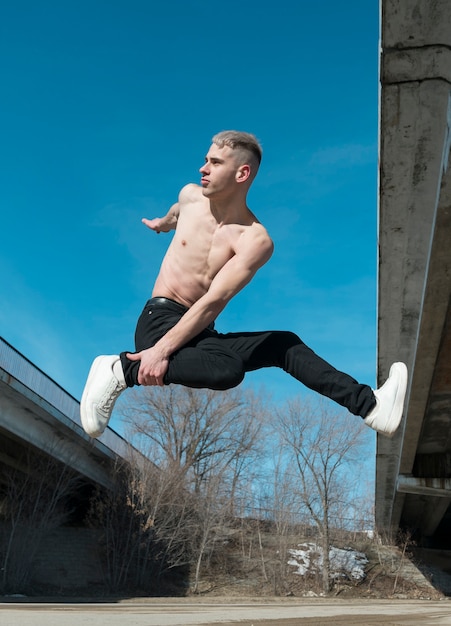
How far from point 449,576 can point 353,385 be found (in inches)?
1584

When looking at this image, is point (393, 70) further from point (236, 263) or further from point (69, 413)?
point (69, 413)

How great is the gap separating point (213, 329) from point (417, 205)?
571 cm

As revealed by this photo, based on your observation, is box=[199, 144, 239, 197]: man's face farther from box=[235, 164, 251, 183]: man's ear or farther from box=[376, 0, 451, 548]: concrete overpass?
box=[376, 0, 451, 548]: concrete overpass

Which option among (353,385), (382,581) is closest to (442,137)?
(353,385)

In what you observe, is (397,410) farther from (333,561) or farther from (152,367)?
(333,561)

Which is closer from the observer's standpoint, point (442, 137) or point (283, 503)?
point (442, 137)

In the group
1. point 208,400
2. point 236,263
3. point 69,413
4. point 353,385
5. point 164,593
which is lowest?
point 164,593

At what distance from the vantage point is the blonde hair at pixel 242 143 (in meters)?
3.38

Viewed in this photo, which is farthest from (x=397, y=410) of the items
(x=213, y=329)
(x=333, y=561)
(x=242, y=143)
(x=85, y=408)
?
(x=333, y=561)

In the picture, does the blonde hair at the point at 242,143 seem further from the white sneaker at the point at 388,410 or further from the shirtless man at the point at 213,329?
the white sneaker at the point at 388,410

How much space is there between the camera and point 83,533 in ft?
113

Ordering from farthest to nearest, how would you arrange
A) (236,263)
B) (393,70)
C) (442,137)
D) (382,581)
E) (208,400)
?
1. (208,400)
2. (382,581)
3. (442,137)
4. (393,70)
5. (236,263)

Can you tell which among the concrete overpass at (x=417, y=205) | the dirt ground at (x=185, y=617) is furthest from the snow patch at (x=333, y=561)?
the dirt ground at (x=185, y=617)

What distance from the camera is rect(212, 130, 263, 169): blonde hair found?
133 inches
